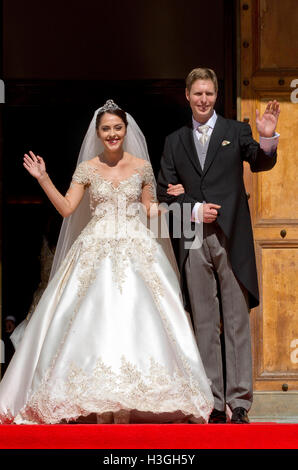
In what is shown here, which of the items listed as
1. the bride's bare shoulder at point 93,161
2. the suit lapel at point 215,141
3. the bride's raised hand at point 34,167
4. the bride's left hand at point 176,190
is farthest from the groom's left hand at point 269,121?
the bride's raised hand at point 34,167

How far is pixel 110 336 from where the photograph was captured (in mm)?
4973

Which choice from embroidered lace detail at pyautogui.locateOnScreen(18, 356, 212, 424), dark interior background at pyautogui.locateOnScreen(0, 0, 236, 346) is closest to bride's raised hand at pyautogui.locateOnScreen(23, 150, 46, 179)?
embroidered lace detail at pyautogui.locateOnScreen(18, 356, 212, 424)

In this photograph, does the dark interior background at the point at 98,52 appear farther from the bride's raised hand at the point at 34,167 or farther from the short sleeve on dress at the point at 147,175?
the bride's raised hand at the point at 34,167

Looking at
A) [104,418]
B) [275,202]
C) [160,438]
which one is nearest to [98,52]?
[275,202]

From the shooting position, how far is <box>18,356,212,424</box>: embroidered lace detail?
4.75 meters

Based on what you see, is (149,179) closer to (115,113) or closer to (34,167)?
(115,113)

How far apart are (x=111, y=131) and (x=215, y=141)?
73cm

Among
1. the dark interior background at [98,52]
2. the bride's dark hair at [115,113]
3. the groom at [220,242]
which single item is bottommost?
the groom at [220,242]

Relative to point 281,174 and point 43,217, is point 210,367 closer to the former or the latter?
point 281,174

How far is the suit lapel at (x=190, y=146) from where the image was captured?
5219 mm

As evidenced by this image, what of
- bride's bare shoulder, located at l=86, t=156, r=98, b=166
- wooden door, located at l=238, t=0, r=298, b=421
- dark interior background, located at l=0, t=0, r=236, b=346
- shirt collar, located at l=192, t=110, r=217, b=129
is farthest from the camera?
dark interior background, located at l=0, t=0, r=236, b=346

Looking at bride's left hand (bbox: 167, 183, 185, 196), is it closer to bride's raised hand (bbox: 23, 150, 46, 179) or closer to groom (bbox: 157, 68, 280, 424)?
groom (bbox: 157, 68, 280, 424)

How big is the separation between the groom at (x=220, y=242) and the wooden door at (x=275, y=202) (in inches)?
32.9

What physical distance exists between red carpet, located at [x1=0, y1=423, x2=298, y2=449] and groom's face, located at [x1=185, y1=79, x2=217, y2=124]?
192cm
